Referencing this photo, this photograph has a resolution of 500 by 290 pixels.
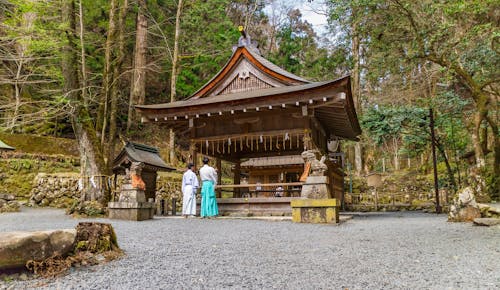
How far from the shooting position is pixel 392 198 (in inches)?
676

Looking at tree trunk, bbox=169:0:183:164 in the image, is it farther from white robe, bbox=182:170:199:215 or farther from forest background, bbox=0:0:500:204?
white robe, bbox=182:170:199:215

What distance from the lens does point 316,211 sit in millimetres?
7172

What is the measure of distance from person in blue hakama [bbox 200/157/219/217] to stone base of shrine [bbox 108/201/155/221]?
148 cm

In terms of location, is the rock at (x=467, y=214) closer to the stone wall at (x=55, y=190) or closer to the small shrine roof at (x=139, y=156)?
the small shrine roof at (x=139, y=156)

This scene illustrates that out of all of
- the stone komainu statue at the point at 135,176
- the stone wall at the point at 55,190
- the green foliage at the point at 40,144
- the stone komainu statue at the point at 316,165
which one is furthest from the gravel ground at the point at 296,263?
the green foliage at the point at 40,144

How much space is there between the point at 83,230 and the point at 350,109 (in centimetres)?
778

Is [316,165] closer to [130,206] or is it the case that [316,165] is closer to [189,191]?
[189,191]

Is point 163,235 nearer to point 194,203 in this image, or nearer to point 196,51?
point 194,203

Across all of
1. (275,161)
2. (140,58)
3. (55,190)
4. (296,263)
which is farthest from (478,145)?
(55,190)

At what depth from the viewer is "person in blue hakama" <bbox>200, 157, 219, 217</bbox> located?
8.93 metres

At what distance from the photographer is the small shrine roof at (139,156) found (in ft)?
32.3

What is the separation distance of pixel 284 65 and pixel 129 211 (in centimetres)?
1470

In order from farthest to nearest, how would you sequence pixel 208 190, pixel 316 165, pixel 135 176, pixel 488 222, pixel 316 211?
pixel 208 190 < pixel 135 176 < pixel 316 165 < pixel 316 211 < pixel 488 222

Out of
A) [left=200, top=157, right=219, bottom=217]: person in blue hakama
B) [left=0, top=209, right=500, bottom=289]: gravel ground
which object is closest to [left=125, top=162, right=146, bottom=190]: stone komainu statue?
[left=200, top=157, right=219, bottom=217]: person in blue hakama
